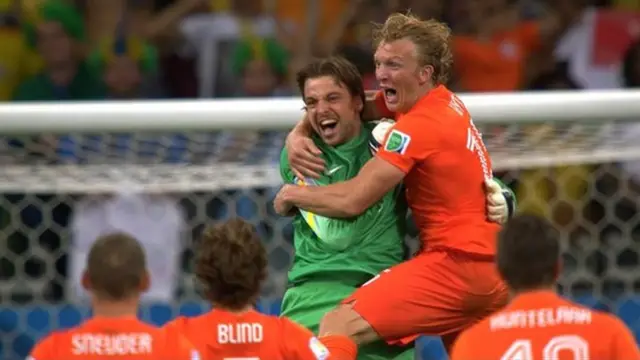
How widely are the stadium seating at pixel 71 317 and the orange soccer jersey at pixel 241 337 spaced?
193 centimetres

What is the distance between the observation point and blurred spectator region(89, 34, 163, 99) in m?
6.68

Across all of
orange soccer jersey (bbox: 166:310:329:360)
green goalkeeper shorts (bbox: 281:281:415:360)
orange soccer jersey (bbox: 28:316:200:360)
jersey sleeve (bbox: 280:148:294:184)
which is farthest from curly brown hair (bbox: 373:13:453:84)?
orange soccer jersey (bbox: 28:316:200:360)

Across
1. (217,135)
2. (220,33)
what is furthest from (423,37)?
(220,33)

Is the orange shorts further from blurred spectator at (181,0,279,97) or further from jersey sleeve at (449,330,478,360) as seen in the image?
blurred spectator at (181,0,279,97)

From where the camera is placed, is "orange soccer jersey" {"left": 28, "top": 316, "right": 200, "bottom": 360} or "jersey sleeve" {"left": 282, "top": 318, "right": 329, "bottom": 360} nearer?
"orange soccer jersey" {"left": 28, "top": 316, "right": 200, "bottom": 360}

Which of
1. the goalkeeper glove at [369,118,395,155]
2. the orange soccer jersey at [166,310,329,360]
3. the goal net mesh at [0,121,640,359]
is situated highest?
the goalkeeper glove at [369,118,395,155]

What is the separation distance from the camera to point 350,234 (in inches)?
161

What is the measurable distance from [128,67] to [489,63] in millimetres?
1537

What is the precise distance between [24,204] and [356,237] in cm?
206

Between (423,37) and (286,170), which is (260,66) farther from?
(423,37)

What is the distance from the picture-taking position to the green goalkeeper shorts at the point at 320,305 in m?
4.11

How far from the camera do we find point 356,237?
4117 millimetres

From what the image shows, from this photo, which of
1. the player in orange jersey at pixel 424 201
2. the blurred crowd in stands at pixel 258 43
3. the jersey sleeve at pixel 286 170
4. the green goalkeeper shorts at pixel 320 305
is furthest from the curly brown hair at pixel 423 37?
the blurred crowd in stands at pixel 258 43

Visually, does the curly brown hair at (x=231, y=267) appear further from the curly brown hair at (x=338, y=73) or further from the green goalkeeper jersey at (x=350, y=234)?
the curly brown hair at (x=338, y=73)
